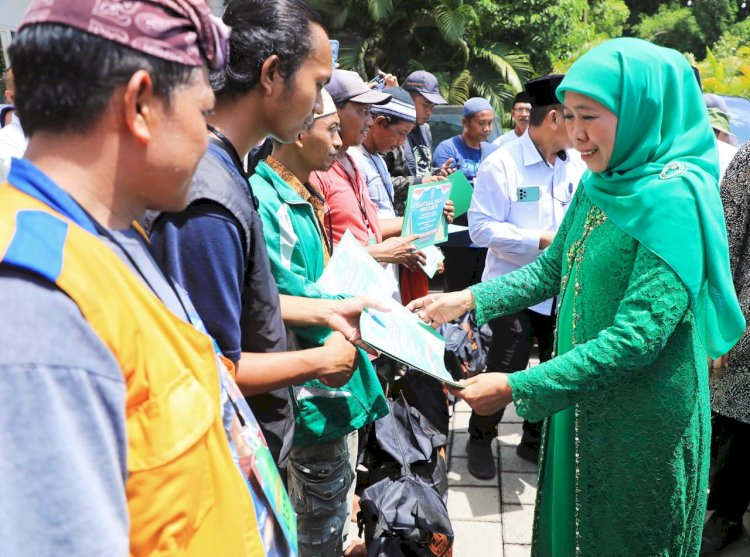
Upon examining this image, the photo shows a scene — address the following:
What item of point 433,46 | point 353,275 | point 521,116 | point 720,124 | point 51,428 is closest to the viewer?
point 51,428

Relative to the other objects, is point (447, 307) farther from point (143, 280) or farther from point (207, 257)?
point (143, 280)

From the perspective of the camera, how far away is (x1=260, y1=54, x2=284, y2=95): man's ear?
5.45ft

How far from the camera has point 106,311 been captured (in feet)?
2.72

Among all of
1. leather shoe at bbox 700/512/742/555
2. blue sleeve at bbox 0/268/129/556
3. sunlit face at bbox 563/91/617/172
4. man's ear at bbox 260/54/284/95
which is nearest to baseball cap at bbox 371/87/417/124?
sunlit face at bbox 563/91/617/172

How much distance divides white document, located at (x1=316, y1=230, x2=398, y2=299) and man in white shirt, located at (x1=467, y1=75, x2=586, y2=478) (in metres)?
1.48

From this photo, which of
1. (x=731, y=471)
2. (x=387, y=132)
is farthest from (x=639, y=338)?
(x=387, y=132)

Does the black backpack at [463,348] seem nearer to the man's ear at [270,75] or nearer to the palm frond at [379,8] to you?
the man's ear at [270,75]

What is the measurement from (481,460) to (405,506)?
4.66 ft

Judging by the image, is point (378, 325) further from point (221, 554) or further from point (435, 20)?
point (435, 20)

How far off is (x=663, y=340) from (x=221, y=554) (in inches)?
52.0

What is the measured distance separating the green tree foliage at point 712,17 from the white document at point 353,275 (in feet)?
130

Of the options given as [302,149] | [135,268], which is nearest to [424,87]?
[302,149]

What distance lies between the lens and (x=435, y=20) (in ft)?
65.7

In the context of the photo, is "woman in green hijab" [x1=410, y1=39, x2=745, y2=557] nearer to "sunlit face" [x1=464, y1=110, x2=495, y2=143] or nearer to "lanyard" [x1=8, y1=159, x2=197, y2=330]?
"lanyard" [x1=8, y1=159, x2=197, y2=330]
